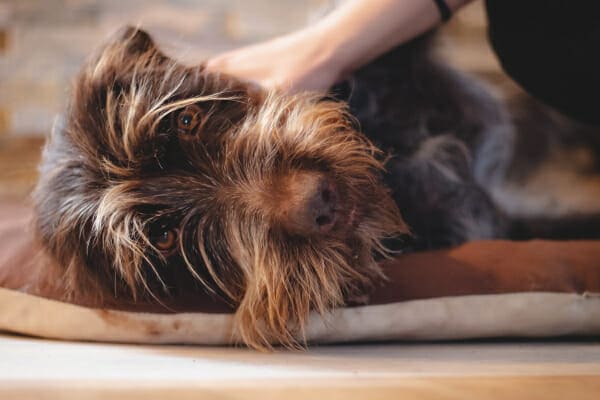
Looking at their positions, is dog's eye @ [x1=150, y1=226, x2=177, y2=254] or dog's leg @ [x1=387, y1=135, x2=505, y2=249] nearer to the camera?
dog's eye @ [x1=150, y1=226, x2=177, y2=254]

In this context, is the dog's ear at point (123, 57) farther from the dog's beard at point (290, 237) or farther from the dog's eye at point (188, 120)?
the dog's beard at point (290, 237)

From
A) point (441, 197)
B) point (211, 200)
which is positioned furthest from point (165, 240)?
point (441, 197)

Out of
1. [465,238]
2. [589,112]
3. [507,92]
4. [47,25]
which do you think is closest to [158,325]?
[465,238]

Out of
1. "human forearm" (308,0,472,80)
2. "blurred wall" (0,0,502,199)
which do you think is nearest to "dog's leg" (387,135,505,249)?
"human forearm" (308,0,472,80)

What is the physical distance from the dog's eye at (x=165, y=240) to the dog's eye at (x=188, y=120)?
0.82 ft

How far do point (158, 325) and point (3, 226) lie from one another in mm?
831

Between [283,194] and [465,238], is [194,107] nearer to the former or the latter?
[283,194]

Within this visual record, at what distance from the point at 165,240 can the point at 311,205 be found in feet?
1.33

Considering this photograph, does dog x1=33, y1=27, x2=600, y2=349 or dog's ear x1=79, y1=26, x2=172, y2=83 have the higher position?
dog's ear x1=79, y1=26, x2=172, y2=83

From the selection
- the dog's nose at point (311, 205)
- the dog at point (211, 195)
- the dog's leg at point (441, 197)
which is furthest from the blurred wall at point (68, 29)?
the dog's nose at point (311, 205)

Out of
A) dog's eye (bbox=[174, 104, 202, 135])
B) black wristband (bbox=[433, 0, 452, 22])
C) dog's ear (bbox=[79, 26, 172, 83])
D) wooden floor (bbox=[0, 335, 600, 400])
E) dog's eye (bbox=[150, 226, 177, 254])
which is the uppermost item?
dog's ear (bbox=[79, 26, 172, 83])

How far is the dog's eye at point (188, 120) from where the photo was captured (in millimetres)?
1569

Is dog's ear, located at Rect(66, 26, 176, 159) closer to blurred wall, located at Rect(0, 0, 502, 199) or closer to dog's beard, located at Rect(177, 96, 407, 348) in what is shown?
dog's beard, located at Rect(177, 96, 407, 348)

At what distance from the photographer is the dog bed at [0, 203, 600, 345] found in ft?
5.16
